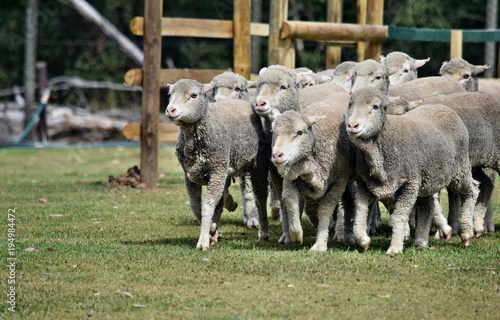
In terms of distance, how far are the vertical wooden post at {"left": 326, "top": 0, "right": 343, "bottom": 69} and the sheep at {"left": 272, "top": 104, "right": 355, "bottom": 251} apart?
707cm

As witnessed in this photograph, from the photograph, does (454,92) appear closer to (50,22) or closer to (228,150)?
(228,150)

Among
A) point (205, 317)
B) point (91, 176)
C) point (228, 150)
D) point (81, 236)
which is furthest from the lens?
point (91, 176)

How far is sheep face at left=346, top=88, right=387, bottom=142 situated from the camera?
698 cm

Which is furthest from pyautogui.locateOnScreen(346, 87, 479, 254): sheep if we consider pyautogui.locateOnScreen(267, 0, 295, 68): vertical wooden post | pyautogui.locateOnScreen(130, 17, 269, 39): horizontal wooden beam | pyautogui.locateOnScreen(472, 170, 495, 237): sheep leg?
pyautogui.locateOnScreen(130, 17, 269, 39): horizontal wooden beam

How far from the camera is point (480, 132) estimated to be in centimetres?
842

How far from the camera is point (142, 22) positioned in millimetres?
12711

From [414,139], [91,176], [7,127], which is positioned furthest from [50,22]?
[414,139]

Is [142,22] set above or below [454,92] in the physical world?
above

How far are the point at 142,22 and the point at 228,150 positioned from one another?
219 inches

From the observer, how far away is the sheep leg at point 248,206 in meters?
9.70

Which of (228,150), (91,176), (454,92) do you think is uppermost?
(454,92)

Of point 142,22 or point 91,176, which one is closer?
point 142,22

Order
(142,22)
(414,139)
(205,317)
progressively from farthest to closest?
(142,22) → (414,139) → (205,317)

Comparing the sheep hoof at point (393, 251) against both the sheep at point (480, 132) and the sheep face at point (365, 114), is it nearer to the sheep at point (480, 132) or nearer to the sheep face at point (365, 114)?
the sheep face at point (365, 114)
